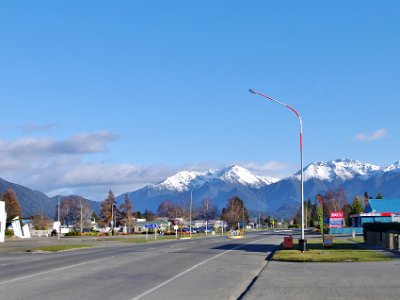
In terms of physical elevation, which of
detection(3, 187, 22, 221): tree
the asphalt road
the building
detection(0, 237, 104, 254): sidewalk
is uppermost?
detection(3, 187, 22, 221): tree

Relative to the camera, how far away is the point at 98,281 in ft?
67.1

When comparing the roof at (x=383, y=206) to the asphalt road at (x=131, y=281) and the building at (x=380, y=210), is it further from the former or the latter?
the asphalt road at (x=131, y=281)

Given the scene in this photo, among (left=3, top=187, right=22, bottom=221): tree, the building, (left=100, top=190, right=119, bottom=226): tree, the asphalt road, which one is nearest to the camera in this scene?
the asphalt road

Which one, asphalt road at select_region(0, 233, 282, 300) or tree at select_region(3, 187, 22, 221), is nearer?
asphalt road at select_region(0, 233, 282, 300)

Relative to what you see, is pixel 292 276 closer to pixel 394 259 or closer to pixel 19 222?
pixel 394 259

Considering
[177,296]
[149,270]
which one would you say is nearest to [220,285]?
[177,296]

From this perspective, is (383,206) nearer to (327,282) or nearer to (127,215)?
(327,282)

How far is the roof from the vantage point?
86.0m

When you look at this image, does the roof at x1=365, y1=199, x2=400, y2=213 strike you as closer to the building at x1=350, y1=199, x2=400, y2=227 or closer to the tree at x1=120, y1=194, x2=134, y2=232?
A: the building at x1=350, y1=199, x2=400, y2=227

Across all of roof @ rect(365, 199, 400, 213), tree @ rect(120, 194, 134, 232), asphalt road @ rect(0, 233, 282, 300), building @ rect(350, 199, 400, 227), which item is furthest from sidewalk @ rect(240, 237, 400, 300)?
tree @ rect(120, 194, 134, 232)

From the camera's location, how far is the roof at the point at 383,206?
8600cm

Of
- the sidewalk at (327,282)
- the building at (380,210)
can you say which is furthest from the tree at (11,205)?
the sidewalk at (327,282)

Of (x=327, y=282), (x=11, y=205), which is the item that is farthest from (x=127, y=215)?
(x=327, y=282)

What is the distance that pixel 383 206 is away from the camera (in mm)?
87625
